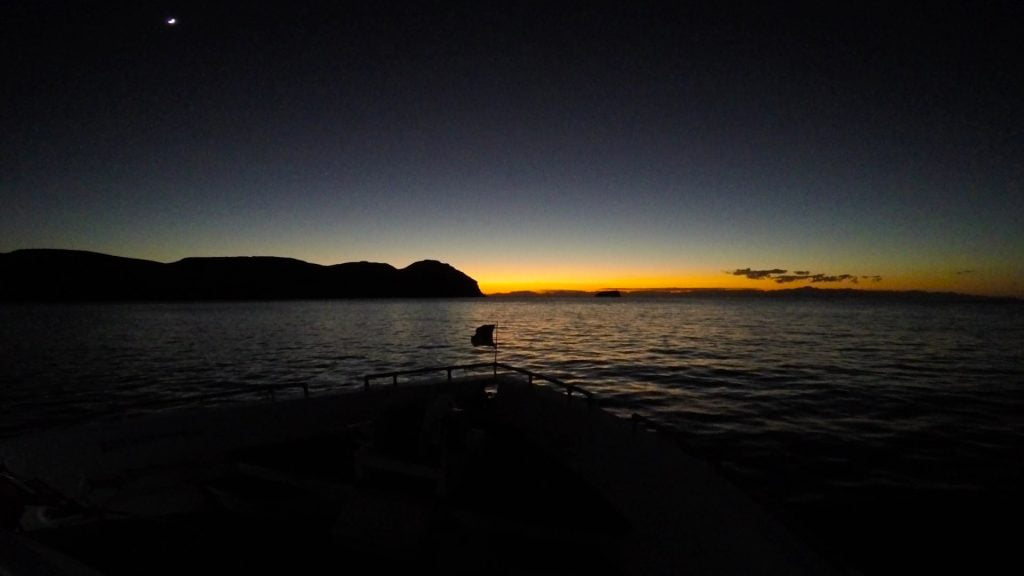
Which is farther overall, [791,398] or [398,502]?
[791,398]

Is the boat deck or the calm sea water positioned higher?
the boat deck

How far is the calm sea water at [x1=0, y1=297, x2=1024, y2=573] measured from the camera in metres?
10.0

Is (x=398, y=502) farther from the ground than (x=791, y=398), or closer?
farther from the ground

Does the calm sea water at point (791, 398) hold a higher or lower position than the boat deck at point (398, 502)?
lower

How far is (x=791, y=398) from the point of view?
21.7 meters

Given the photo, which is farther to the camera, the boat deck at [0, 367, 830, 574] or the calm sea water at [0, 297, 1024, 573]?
the calm sea water at [0, 297, 1024, 573]

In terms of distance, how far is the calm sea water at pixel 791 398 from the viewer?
32.8 ft

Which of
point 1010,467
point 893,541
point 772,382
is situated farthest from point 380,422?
point 772,382

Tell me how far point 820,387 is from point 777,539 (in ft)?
80.9

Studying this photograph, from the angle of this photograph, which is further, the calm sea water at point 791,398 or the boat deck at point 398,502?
the calm sea water at point 791,398

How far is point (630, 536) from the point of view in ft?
19.1

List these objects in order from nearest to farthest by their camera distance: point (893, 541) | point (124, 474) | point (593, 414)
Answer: point (124, 474) → point (593, 414) → point (893, 541)

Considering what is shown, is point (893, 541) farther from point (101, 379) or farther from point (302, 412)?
point (101, 379)

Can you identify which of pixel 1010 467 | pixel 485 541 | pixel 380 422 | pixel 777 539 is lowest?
pixel 1010 467
